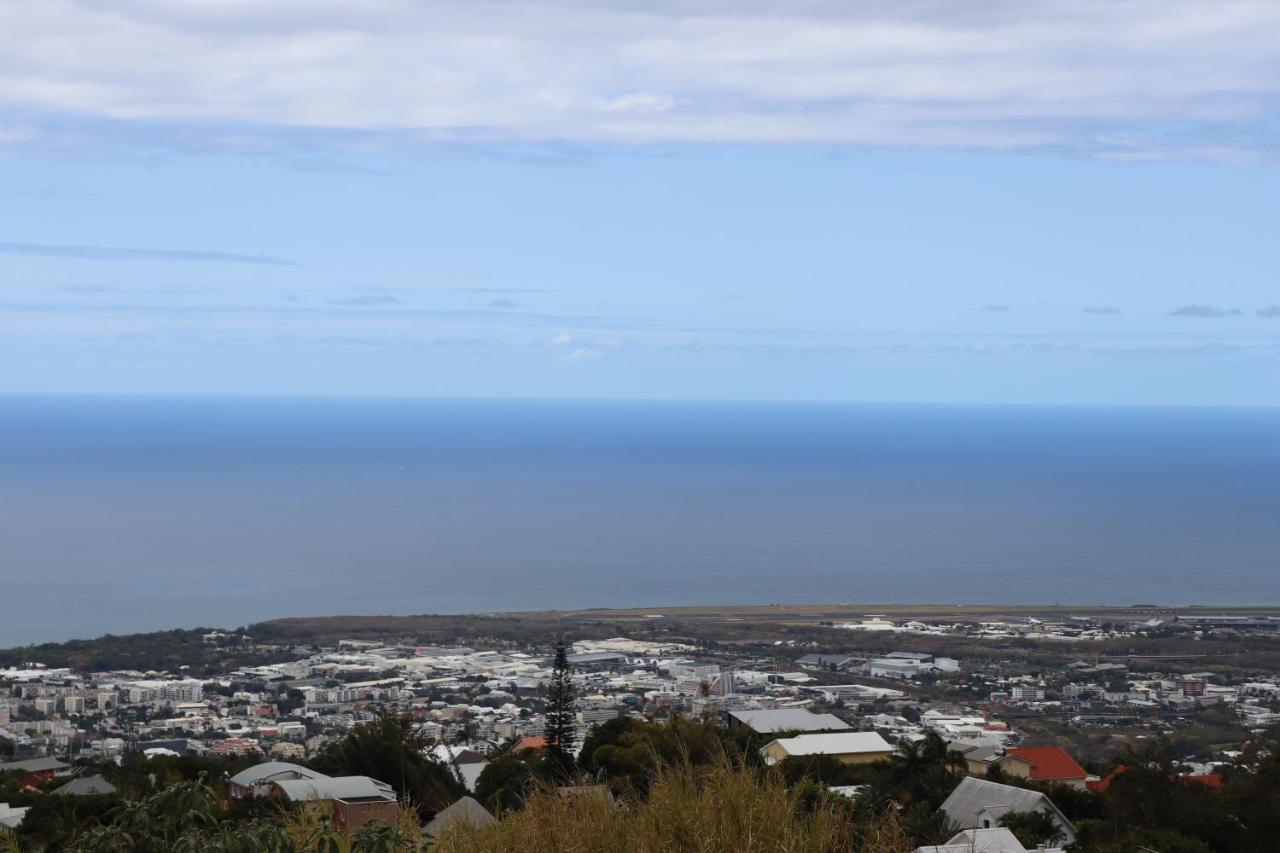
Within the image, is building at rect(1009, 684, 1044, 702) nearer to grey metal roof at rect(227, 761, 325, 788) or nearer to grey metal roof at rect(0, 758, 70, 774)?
grey metal roof at rect(227, 761, 325, 788)

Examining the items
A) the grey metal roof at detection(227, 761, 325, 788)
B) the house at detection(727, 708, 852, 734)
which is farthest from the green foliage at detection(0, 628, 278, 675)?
the grey metal roof at detection(227, 761, 325, 788)

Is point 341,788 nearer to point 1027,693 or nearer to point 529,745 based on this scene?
point 529,745

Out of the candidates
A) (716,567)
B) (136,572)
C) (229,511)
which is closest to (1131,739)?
(716,567)

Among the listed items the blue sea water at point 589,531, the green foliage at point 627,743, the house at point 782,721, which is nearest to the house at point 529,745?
the green foliage at point 627,743

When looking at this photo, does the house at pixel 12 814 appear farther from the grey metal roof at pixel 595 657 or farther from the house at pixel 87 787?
the grey metal roof at pixel 595 657

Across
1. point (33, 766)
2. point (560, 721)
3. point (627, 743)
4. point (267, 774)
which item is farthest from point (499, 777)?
point (33, 766)

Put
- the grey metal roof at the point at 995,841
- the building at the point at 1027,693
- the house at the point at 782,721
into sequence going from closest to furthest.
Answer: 1. the grey metal roof at the point at 995,841
2. the house at the point at 782,721
3. the building at the point at 1027,693

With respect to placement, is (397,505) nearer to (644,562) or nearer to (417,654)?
(644,562)
